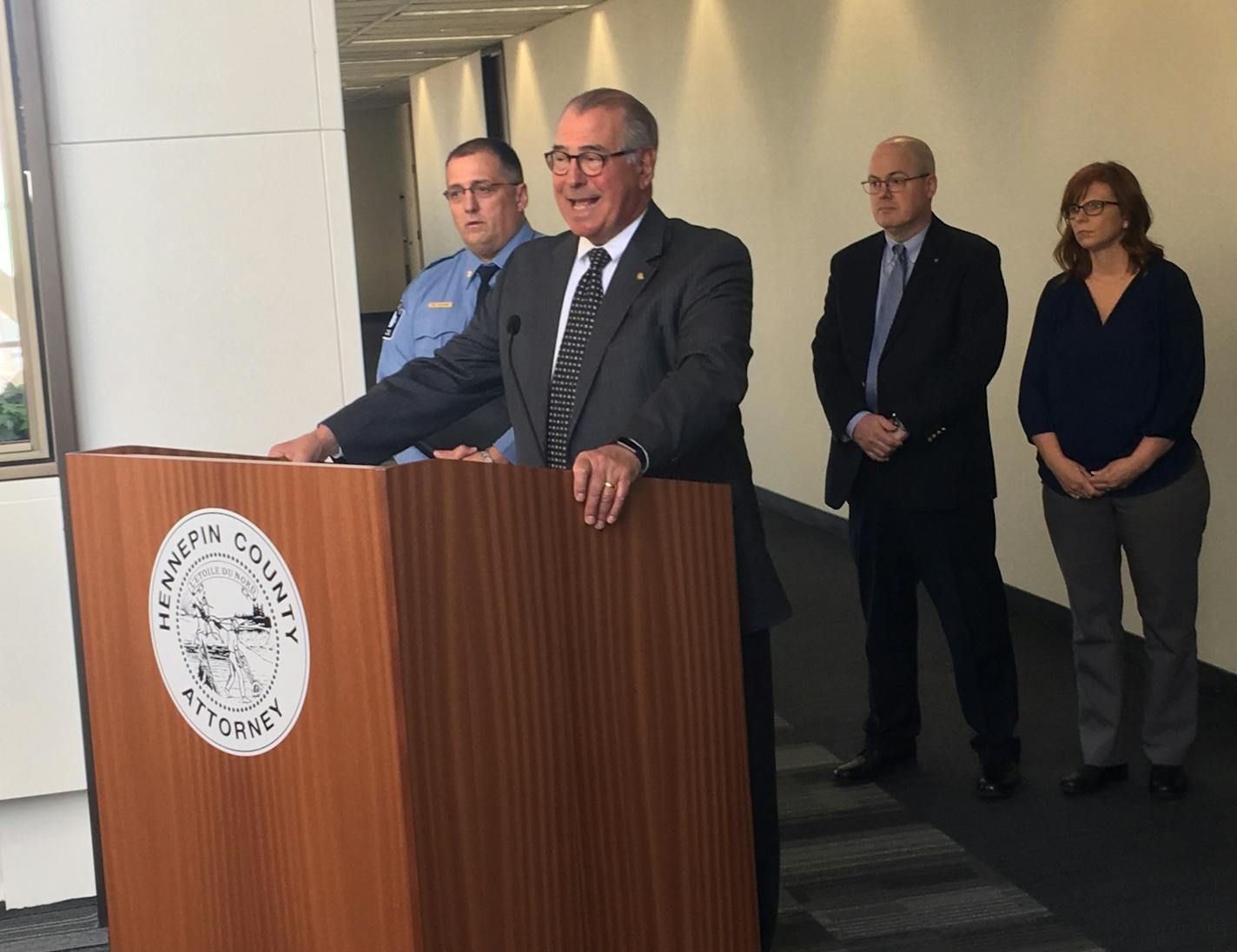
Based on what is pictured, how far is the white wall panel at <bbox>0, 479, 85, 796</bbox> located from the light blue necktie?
2191 mm

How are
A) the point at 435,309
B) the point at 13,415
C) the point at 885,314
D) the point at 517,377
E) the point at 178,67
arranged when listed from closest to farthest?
the point at 517,377
the point at 178,67
the point at 13,415
the point at 435,309
the point at 885,314

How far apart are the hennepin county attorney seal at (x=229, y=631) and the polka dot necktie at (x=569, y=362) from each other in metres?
0.87

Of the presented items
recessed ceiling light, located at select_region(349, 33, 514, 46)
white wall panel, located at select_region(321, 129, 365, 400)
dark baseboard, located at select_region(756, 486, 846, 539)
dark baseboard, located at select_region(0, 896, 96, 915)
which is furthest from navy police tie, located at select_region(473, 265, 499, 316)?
recessed ceiling light, located at select_region(349, 33, 514, 46)

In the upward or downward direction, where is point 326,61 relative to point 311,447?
upward

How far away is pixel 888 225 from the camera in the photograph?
169 inches

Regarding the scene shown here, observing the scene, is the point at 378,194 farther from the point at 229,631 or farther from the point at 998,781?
the point at 229,631

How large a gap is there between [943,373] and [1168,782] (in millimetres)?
1251

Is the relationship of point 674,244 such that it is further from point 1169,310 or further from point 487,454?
point 1169,310

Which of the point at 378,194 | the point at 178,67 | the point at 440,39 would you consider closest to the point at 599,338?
the point at 178,67

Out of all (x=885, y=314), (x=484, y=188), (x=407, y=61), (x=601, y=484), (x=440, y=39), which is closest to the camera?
(x=601, y=484)

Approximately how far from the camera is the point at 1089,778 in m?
4.16

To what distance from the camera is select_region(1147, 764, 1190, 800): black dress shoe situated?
13.4ft

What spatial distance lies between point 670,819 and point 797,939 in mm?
1301

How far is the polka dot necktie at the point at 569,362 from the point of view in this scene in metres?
2.59
